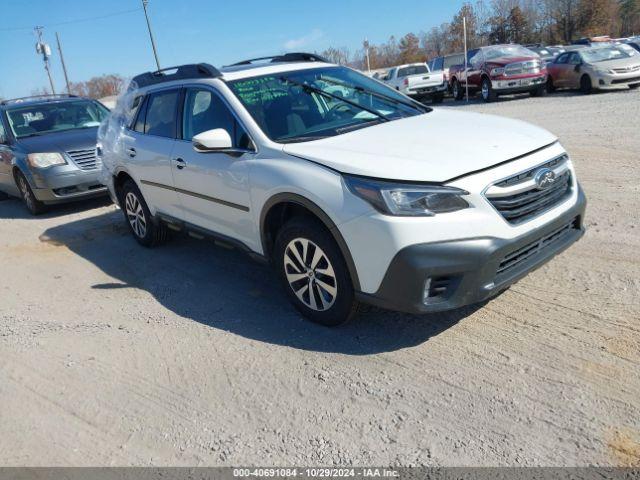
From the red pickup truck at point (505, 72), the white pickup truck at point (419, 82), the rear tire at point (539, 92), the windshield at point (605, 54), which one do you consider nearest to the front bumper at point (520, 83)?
the red pickup truck at point (505, 72)

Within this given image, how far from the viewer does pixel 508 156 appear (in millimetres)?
3414

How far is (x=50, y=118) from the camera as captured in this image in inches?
378

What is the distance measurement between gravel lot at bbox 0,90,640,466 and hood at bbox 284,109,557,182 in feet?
3.73

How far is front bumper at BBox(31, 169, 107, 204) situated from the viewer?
332 inches

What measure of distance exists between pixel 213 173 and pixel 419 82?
1765cm

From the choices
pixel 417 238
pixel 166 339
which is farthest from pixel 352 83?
pixel 166 339

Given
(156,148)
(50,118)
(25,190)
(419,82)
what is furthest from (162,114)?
(419,82)

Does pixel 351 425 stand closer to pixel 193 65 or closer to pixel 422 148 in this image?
pixel 422 148

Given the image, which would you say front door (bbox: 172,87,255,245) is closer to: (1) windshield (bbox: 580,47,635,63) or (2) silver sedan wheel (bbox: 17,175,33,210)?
(2) silver sedan wheel (bbox: 17,175,33,210)

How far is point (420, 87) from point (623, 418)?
19335 mm

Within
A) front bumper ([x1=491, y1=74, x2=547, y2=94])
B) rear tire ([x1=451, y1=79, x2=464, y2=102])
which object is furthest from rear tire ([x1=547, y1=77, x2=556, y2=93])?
rear tire ([x1=451, y1=79, x2=464, y2=102])

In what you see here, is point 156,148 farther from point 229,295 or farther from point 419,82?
point 419,82

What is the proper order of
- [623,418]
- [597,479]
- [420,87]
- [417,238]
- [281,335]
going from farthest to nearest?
[420,87] < [281,335] < [417,238] < [623,418] < [597,479]

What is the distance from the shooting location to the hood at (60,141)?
8.66 meters
